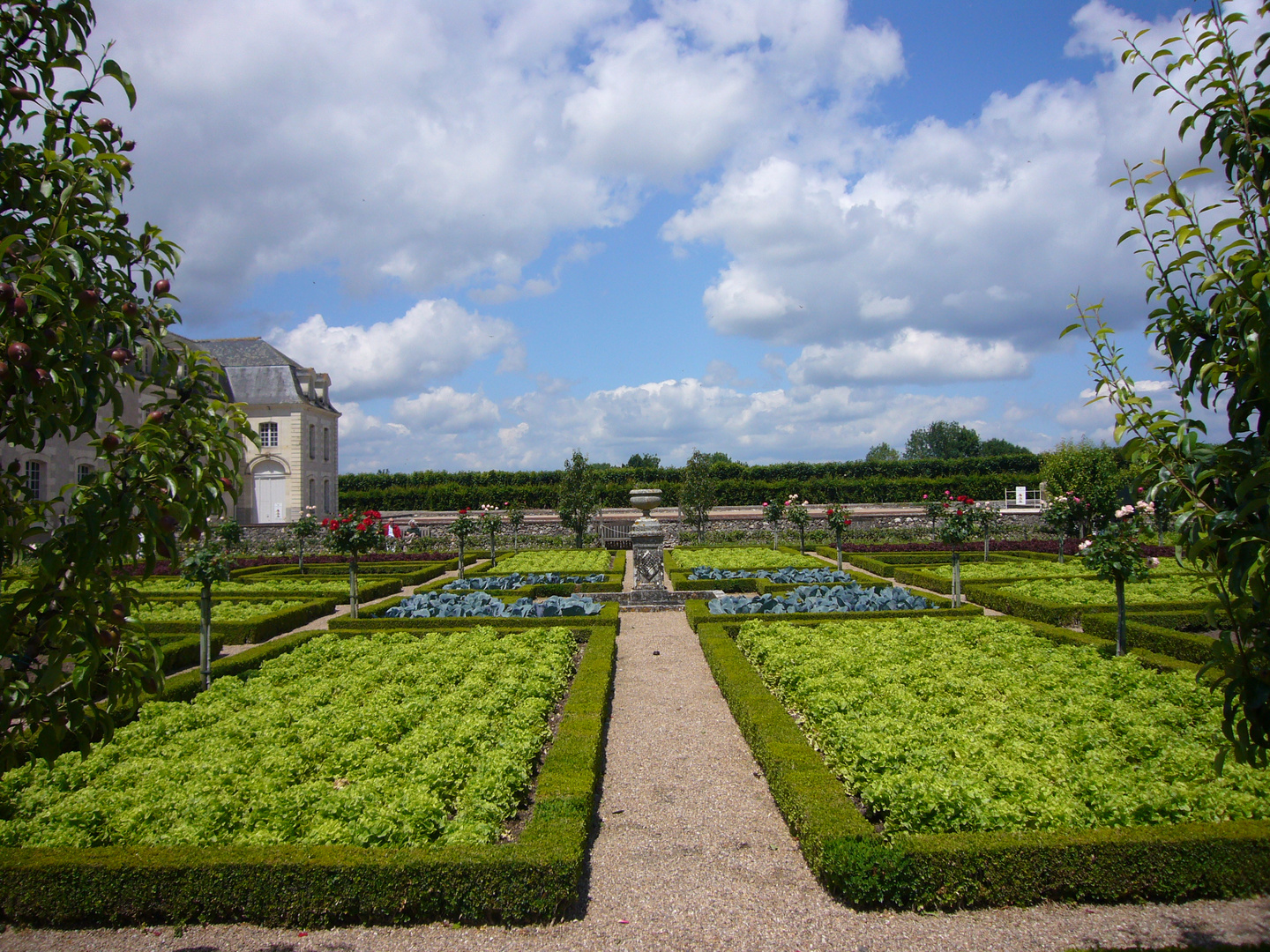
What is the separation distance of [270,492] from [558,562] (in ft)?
72.1

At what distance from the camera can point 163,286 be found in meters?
2.86

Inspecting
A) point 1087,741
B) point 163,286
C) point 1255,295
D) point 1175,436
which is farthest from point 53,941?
point 1087,741

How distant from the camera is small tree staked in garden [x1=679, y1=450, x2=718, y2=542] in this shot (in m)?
29.5

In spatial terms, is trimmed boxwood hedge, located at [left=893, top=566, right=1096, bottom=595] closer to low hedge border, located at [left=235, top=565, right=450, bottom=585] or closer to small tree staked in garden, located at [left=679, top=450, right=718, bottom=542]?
small tree staked in garden, located at [left=679, top=450, right=718, bottom=542]

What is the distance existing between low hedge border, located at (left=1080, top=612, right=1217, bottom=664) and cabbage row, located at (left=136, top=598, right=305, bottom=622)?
14684 millimetres

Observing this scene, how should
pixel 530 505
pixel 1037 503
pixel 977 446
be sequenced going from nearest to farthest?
pixel 1037 503 < pixel 530 505 < pixel 977 446

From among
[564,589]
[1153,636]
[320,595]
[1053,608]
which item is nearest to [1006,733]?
[1153,636]

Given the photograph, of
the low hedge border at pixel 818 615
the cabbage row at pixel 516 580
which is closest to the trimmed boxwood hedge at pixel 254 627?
the cabbage row at pixel 516 580

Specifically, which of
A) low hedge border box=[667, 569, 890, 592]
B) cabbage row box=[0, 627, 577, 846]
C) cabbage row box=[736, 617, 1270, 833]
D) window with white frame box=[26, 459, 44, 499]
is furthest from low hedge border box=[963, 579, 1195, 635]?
window with white frame box=[26, 459, 44, 499]

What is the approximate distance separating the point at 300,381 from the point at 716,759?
3976 centimetres

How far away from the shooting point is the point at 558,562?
23.7 meters

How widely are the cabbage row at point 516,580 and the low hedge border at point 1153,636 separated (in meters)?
10.9

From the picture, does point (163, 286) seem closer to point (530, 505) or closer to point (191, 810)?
point (191, 810)

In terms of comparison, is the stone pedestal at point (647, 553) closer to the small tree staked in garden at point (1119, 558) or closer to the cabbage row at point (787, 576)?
the cabbage row at point (787, 576)
